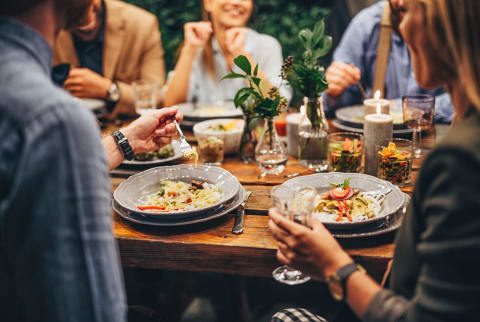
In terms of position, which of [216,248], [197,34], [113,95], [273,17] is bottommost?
[216,248]

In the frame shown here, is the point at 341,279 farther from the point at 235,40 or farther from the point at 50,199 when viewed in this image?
the point at 235,40

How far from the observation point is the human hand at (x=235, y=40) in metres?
2.81

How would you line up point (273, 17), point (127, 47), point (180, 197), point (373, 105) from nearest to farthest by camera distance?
point (180, 197) → point (373, 105) → point (127, 47) → point (273, 17)

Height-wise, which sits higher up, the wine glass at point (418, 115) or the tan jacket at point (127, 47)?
the tan jacket at point (127, 47)

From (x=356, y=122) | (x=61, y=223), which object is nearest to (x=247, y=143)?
(x=356, y=122)

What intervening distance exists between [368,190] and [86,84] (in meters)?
2.00

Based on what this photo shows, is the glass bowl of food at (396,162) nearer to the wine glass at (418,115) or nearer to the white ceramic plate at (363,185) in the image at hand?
the white ceramic plate at (363,185)

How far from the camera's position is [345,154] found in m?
1.60

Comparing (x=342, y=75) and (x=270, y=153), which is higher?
(x=342, y=75)

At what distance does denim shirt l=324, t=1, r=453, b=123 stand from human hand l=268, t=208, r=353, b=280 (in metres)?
1.82

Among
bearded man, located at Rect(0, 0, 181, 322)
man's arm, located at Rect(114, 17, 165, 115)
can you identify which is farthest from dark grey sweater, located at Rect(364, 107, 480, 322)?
man's arm, located at Rect(114, 17, 165, 115)

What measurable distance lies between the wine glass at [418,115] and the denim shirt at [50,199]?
138 cm

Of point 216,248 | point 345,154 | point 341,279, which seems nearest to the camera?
point 341,279

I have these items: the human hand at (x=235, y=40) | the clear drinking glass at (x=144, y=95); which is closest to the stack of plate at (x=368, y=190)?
the clear drinking glass at (x=144, y=95)
